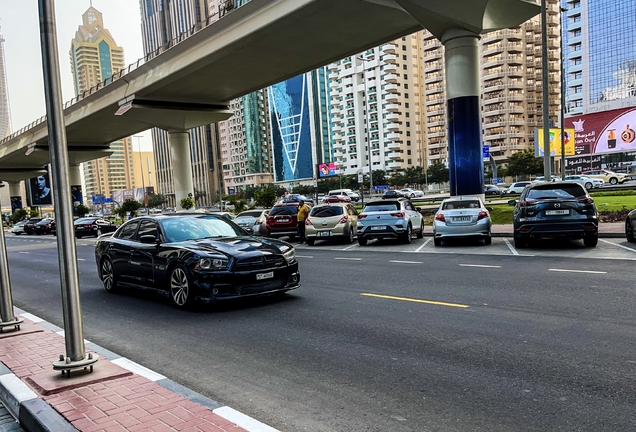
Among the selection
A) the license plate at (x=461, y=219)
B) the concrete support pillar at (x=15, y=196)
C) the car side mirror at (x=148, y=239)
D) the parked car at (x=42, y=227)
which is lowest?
the parked car at (x=42, y=227)

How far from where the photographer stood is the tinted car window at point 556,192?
13.4 metres

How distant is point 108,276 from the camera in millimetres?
10547

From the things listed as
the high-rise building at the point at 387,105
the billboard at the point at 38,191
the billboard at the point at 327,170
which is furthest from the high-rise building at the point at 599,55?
the billboard at the point at 38,191

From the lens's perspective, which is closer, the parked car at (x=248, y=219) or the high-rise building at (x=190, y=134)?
the parked car at (x=248, y=219)

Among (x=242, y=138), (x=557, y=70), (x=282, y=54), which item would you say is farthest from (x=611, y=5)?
(x=242, y=138)

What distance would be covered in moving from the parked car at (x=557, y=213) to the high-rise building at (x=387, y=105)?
4089 inches

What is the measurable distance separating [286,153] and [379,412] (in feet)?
495

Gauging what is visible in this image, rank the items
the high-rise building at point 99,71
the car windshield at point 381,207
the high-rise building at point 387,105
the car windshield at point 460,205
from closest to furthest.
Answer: the car windshield at point 460,205, the car windshield at point 381,207, the high-rise building at point 99,71, the high-rise building at point 387,105

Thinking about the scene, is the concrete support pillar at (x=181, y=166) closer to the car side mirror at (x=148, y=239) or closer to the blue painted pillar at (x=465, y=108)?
the blue painted pillar at (x=465, y=108)

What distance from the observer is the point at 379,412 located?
4027 millimetres

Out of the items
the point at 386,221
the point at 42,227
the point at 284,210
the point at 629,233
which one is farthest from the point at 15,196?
the point at 629,233

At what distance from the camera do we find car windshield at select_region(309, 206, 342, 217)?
65.1 ft

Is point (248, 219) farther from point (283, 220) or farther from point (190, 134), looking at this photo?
point (190, 134)

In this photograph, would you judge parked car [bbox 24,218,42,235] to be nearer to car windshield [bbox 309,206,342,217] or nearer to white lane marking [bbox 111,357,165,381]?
car windshield [bbox 309,206,342,217]
